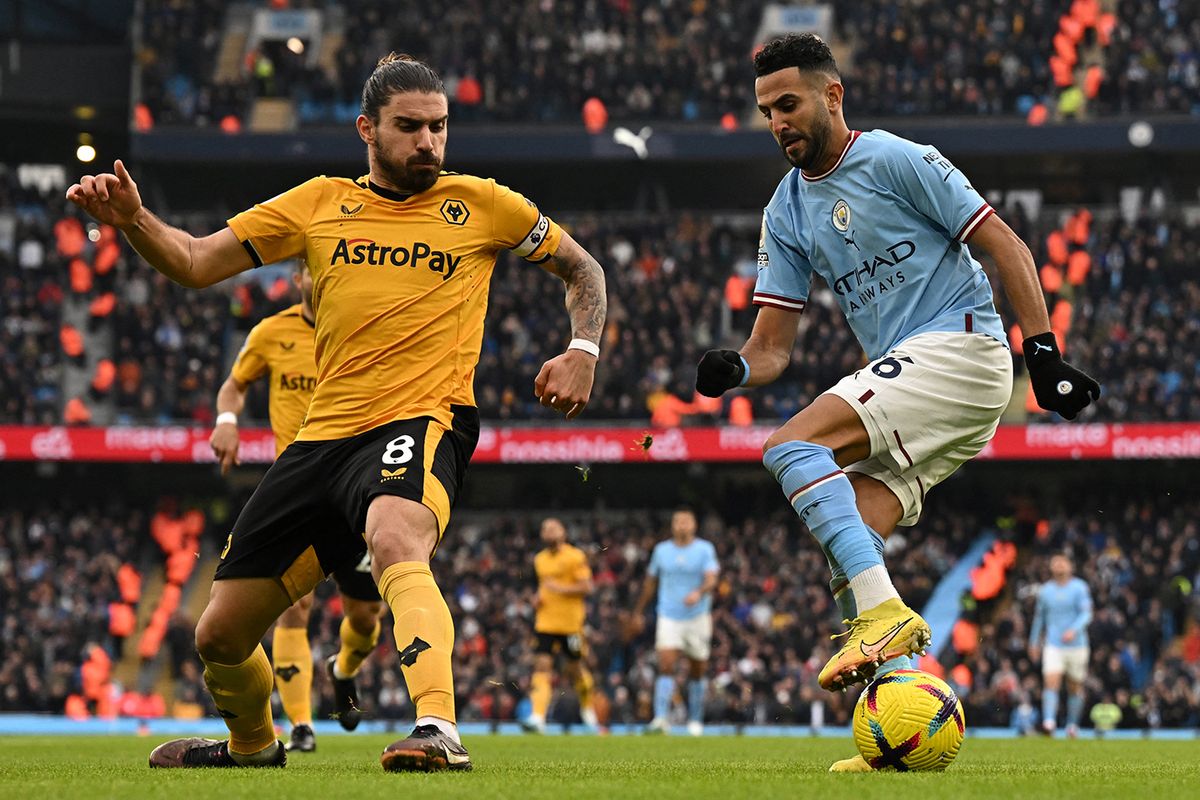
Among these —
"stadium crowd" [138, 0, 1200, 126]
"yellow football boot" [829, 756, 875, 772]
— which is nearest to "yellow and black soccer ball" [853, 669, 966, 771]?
"yellow football boot" [829, 756, 875, 772]

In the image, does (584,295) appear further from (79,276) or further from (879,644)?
(79,276)

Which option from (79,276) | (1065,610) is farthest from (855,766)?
(79,276)

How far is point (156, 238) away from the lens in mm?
5719

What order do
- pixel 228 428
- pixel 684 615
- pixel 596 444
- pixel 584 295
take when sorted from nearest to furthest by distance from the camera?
pixel 584 295 → pixel 228 428 → pixel 684 615 → pixel 596 444

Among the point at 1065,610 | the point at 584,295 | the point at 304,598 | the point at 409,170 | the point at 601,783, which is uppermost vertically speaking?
the point at 409,170

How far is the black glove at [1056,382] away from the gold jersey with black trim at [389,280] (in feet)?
6.33

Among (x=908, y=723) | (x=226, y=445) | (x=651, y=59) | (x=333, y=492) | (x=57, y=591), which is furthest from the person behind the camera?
Result: (x=651, y=59)

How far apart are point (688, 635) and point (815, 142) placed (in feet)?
35.5

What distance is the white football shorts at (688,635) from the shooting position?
16.5 m

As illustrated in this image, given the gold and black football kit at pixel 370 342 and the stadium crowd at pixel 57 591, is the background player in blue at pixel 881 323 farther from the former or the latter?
the stadium crowd at pixel 57 591

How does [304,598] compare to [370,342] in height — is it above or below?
below

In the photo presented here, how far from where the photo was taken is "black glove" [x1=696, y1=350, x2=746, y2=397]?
20.3 feet

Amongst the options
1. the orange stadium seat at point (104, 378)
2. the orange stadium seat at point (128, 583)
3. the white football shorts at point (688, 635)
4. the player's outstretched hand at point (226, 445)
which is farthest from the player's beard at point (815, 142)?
the orange stadium seat at point (104, 378)

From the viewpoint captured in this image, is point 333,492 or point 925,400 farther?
point 925,400
